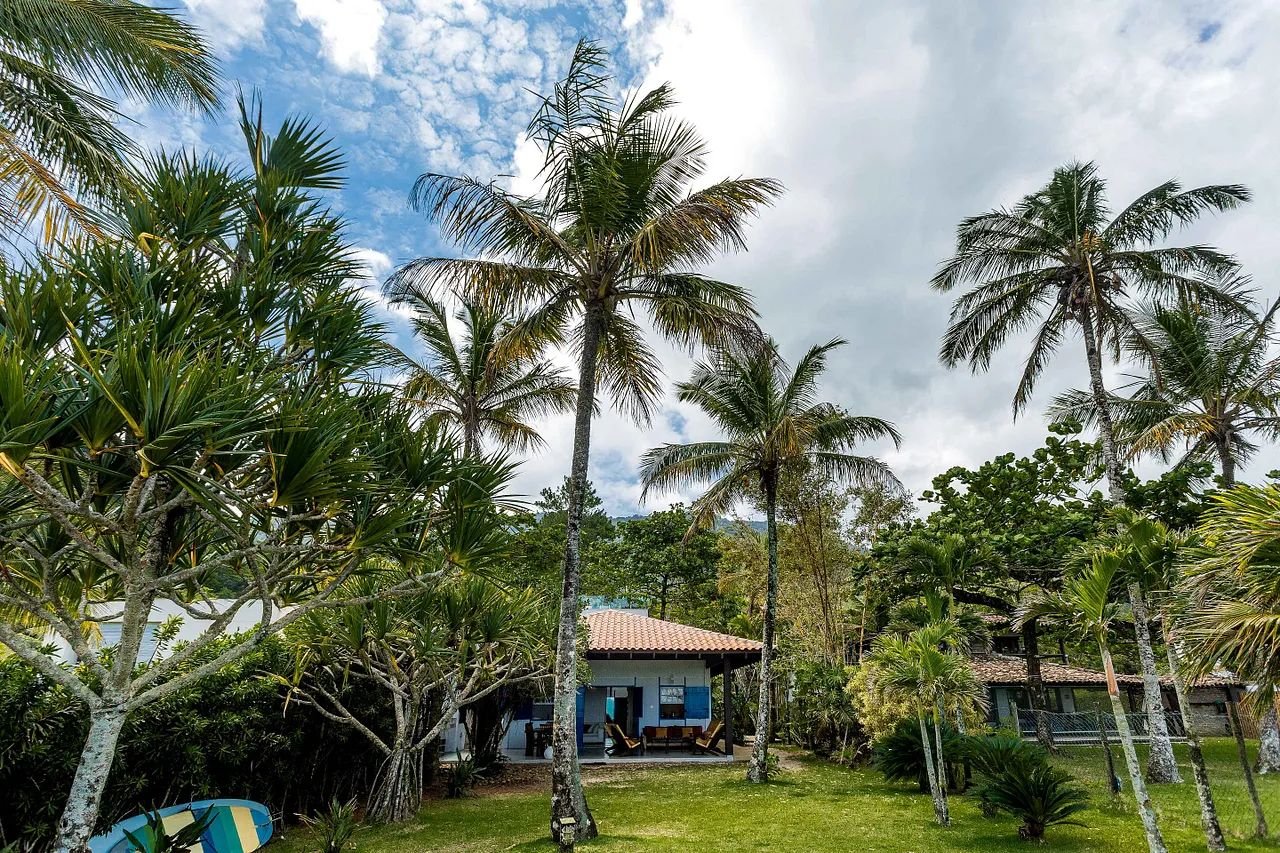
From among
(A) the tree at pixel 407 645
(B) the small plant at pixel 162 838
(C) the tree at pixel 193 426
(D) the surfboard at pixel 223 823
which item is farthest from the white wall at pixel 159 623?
(B) the small plant at pixel 162 838

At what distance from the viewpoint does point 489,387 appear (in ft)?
51.8

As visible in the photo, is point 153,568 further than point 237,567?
No

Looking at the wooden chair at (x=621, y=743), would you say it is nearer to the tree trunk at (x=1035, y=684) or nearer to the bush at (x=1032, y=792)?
the tree trunk at (x=1035, y=684)

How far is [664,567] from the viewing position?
115 feet

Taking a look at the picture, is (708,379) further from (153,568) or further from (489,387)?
(153,568)

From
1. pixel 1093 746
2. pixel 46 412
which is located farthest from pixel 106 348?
pixel 1093 746

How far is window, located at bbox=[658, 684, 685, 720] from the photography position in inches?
784

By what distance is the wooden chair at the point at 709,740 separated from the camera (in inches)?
735

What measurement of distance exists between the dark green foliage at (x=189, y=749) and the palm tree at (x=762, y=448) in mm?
8292

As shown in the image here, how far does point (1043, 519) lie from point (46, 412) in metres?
17.8

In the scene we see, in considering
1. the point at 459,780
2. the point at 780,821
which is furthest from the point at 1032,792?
the point at 459,780

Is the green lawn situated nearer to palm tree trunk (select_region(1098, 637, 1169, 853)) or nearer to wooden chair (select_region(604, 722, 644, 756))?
palm tree trunk (select_region(1098, 637, 1169, 853))

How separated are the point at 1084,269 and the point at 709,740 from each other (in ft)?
49.0

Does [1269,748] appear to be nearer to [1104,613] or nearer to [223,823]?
[1104,613]
